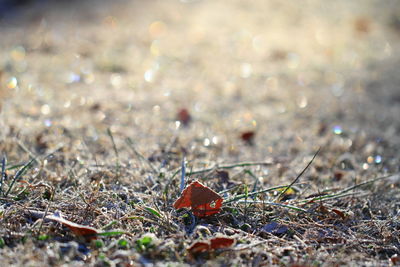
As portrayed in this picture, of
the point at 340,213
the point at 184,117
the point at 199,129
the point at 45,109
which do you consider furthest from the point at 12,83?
the point at 340,213

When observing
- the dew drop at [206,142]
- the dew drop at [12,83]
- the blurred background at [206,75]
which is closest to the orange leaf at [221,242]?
the blurred background at [206,75]

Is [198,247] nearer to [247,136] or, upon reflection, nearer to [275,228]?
[275,228]

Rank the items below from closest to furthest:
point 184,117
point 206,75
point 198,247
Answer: point 198,247 < point 184,117 < point 206,75

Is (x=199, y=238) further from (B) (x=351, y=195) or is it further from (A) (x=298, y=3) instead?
(A) (x=298, y=3)

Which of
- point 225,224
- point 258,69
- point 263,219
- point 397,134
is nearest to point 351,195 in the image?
point 263,219

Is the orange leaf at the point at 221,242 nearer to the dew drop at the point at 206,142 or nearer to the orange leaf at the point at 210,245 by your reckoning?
the orange leaf at the point at 210,245
